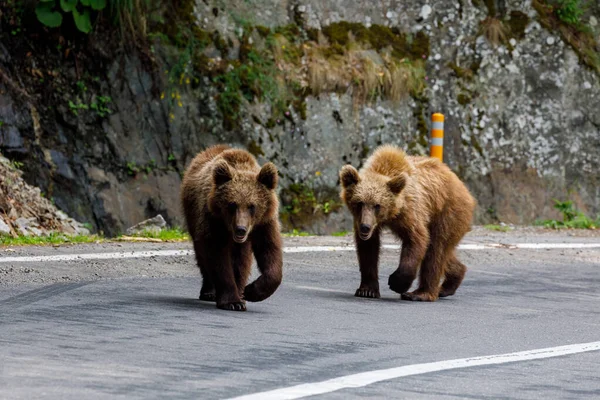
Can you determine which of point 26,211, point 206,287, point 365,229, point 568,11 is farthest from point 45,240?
point 568,11

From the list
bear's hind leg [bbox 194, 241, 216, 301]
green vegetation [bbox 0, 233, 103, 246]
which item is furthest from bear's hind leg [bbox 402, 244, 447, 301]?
green vegetation [bbox 0, 233, 103, 246]

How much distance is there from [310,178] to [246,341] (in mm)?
11148

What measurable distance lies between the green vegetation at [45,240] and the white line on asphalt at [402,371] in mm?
6435

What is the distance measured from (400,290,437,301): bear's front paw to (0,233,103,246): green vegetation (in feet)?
13.6

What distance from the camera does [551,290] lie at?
36.3 ft

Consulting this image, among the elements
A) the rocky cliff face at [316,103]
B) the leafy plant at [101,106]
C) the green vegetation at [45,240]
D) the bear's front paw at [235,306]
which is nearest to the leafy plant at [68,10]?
the rocky cliff face at [316,103]

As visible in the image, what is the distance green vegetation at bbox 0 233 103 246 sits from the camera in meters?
12.4

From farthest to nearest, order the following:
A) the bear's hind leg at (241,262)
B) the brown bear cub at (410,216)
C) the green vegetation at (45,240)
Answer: the green vegetation at (45,240)
the brown bear cub at (410,216)
the bear's hind leg at (241,262)

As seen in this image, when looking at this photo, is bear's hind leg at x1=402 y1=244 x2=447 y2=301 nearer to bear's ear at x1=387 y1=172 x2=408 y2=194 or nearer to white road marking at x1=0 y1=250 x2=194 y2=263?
bear's ear at x1=387 y1=172 x2=408 y2=194

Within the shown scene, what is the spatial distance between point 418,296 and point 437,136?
8688 millimetres

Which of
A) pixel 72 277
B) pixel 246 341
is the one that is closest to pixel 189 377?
pixel 246 341

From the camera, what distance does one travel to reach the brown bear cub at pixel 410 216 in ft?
32.4

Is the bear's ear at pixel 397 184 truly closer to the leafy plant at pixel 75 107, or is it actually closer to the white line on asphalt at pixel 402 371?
the white line on asphalt at pixel 402 371

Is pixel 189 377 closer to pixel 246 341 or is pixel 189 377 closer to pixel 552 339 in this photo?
pixel 246 341
